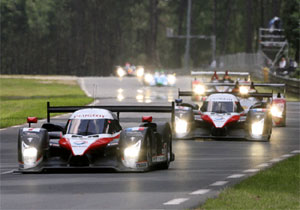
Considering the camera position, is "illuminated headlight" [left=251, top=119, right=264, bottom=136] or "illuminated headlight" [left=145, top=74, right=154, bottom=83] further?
"illuminated headlight" [left=145, top=74, right=154, bottom=83]

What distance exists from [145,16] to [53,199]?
6439 inches

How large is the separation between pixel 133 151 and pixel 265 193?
134 inches

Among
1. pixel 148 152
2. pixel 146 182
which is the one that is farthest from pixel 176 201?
pixel 148 152

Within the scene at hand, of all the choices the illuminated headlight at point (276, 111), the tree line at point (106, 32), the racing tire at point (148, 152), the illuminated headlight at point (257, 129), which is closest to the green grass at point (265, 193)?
the racing tire at point (148, 152)

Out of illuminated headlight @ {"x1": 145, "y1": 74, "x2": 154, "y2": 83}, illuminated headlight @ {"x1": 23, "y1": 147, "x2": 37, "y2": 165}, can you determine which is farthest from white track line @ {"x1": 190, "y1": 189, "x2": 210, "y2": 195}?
illuminated headlight @ {"x1": 145, "y1": 74, "x2": 154, "y2": 83}

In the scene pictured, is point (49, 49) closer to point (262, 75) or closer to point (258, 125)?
point (262, 75)

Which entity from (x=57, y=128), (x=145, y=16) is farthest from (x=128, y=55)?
(x=57, y=128)

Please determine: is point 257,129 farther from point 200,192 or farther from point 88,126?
point 200,192

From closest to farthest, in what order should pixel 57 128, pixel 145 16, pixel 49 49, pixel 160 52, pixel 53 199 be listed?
pixel 53 199
pixel 57 128
pixel 49 49
pixel 145 16
pixel 160 52

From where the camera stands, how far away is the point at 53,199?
48.5 ft

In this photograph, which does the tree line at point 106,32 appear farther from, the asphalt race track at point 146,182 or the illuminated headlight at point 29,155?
the illuminated headlight at point 29,155

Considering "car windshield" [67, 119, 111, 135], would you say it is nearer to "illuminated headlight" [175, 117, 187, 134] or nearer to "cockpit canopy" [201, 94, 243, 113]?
"illuminated headlight" [175, 117, 187, 134]

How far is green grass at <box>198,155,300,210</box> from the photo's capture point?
14.0 meters

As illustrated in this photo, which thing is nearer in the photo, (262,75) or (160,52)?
(262,75)
